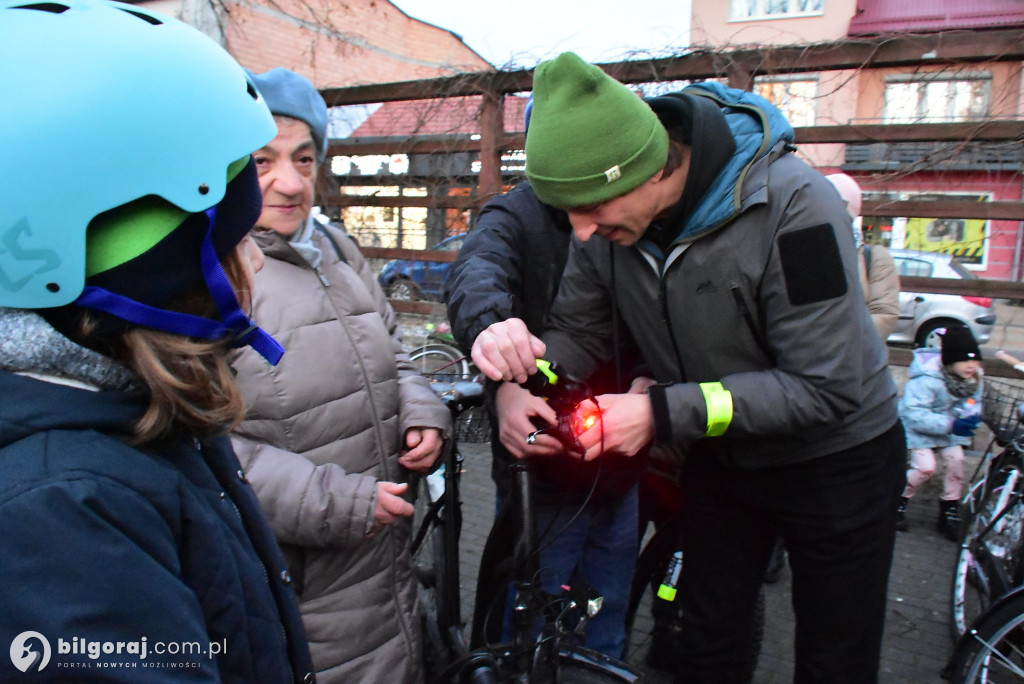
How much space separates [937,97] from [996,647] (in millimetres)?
4145

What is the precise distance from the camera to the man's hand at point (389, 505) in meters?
1.93

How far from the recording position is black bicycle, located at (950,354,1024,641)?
3.14 metres

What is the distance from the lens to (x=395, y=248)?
299 inches

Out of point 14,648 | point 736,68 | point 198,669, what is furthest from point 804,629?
point 736,68

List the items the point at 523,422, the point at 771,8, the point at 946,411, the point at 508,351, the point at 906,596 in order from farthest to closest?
the point at 771,8, the point at 946,411, the point at 906,596, the point at 523,422, the point at 508,351

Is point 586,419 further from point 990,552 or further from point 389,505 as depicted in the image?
point 990,552

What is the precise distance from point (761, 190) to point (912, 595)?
3.26m

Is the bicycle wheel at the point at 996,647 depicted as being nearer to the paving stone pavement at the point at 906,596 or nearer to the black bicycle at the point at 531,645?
the paving stone pavement at the point at 906,596

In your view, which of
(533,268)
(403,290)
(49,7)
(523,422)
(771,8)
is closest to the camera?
(49,7)

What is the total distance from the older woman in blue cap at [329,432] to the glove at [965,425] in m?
3.75

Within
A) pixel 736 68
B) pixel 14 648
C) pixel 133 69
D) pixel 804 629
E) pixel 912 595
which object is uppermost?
pixel 736 68

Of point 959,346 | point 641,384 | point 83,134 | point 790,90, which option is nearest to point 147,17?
point 83,134

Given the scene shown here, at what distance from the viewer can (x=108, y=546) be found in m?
0.82

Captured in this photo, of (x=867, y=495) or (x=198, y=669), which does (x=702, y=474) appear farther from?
(x=198, y=669)
